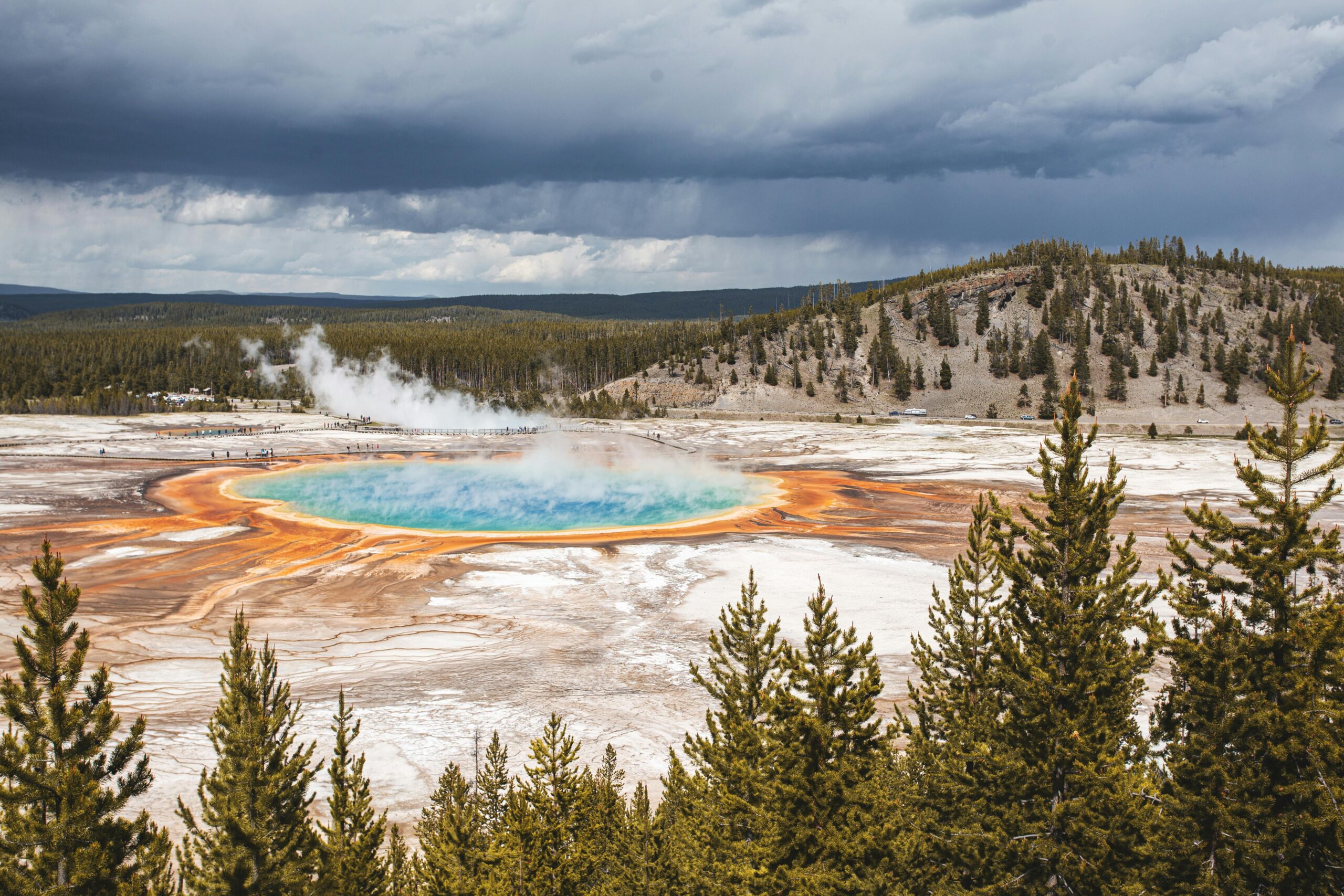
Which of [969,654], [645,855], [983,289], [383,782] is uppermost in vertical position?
[983,289]

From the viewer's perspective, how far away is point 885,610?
29.5 m

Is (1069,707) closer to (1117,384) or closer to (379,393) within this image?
(1117,384)

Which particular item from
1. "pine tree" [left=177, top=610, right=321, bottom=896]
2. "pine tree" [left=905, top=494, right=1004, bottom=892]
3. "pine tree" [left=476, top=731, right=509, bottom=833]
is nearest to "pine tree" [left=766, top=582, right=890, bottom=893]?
"pine tree" [left=905, top=494, right=1004, bottom=892]

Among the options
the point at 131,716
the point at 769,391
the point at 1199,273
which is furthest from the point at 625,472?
the point at 1199,273

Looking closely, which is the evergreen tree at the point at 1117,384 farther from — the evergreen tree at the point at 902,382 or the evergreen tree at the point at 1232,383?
the evergreen tree at the point at 902,382

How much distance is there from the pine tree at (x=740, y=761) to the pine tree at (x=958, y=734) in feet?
6.74

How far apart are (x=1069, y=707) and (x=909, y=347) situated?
14840 cm

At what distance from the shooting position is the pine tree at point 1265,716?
29.6ft

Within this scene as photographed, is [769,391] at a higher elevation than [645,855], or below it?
higher

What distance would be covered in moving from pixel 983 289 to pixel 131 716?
6517 inches

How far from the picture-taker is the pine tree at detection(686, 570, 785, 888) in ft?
33.6

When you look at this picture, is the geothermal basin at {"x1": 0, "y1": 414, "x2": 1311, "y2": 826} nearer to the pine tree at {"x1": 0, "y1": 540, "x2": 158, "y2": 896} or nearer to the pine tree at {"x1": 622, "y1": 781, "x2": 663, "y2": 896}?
the pine tree at {"x1": 622, "y1": 781, "x2": 663, "y2": 896}

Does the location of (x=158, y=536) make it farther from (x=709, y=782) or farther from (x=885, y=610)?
(x=709, y=782)

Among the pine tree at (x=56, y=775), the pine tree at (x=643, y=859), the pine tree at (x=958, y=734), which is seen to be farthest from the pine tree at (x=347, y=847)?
the pine tree at (x=958, y=734)
